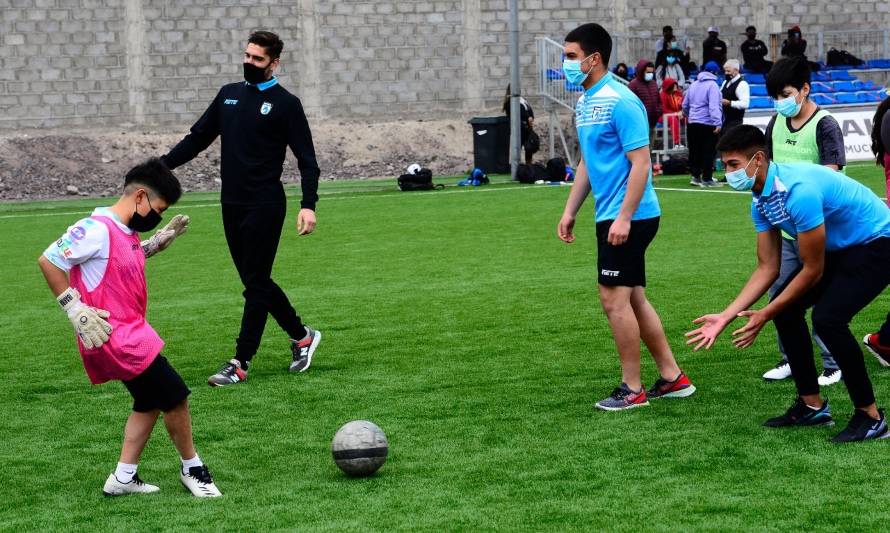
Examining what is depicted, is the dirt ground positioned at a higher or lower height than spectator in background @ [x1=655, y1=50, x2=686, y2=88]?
lower

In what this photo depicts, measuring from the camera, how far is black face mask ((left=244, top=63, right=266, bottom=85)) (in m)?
7.92

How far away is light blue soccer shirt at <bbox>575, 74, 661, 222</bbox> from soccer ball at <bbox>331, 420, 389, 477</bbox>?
6.10 feet

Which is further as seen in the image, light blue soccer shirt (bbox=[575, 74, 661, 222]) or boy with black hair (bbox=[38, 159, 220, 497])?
light blue soccer shirt (bbox=[575, 74, 661, 222])

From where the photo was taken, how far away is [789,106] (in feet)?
23.8

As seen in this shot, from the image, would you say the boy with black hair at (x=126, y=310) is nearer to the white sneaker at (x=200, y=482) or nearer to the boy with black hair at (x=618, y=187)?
the white sneaker at (x=200, y=482)

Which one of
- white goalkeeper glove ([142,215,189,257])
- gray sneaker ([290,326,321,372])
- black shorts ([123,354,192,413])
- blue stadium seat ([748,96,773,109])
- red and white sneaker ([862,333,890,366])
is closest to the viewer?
black shorts ([123,354,192,413])

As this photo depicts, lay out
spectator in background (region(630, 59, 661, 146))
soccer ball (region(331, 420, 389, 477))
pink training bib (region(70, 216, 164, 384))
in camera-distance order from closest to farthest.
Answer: pink training bib (region(70, 216, 164, 384))
soccer ball (region(331, 420, 389, 477))
spectator in background (region(630, 59, 661, 146))

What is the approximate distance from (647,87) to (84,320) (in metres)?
19.9

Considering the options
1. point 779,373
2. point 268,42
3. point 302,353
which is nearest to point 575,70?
point 268,42

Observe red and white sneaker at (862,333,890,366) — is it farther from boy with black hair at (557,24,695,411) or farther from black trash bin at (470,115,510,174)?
black trash bin at (470,115,510,174)

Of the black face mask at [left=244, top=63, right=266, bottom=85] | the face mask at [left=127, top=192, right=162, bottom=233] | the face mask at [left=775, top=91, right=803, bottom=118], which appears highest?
the black face mask at [left=244, top=63, right=266, bottom=85]

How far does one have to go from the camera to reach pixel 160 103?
2973cm

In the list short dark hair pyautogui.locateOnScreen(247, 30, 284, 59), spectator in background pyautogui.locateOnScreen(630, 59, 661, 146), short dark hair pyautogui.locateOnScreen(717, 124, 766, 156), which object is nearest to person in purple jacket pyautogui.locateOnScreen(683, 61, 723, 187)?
spectator in background pyautogui.locateOnScreen(630, 59, 661, 146)

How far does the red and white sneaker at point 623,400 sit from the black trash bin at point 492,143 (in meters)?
19.8
